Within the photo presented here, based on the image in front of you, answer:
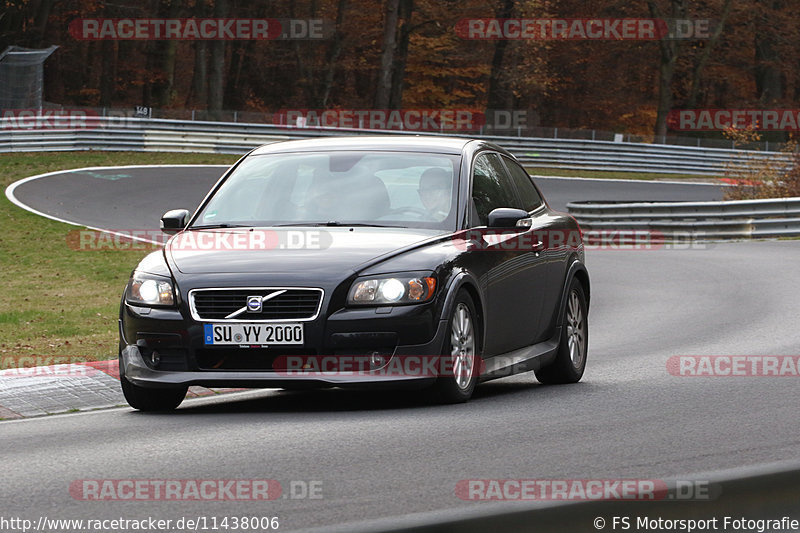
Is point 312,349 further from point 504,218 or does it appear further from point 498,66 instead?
point 498,66

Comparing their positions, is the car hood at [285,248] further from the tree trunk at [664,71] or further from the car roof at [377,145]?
the tree trunk at [664,71]

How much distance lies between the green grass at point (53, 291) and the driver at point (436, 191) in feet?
10.8

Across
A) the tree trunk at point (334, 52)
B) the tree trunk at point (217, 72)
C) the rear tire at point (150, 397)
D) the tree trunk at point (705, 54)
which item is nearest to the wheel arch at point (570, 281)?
the rear tire at point (150, 397)

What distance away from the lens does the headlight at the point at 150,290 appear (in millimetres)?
8266

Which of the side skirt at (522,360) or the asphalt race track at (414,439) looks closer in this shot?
the asphalt race track at (414,439)

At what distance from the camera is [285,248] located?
8.50 m

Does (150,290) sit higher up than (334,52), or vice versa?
(150,290)

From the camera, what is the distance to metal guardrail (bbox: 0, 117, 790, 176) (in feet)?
129

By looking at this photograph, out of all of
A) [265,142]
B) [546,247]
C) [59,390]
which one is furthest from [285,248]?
[265,142]

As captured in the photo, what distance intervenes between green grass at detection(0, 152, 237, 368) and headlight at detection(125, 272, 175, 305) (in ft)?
8.87

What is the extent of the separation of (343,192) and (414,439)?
8.18 ft

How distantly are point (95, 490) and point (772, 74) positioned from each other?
6807 cm

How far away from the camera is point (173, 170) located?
124 ft

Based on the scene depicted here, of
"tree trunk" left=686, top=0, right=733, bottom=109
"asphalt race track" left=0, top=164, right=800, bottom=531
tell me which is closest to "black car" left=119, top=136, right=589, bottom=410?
"asphalt race track" left=0, top=164, right=800, bottom=531
